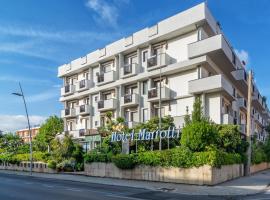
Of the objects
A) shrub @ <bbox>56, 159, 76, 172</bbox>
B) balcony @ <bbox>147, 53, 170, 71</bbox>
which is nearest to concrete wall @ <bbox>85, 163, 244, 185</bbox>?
shrub @ <bbox>56, 159, 76, 172</bbox>

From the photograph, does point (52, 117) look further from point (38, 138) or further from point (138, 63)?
point (138, 63)

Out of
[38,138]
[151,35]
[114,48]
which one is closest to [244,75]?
[151,35]

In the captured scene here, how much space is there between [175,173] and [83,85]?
84.4ft

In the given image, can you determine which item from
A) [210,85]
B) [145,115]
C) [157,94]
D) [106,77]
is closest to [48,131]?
[106,77]

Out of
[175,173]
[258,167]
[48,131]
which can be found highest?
[48,131]

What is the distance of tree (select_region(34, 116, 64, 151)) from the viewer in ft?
180

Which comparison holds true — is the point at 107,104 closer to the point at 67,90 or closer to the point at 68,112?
the point at 68,112

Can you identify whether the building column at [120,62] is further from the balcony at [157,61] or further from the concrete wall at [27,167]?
the concrete wall at [27,167]

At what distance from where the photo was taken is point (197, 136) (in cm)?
2327

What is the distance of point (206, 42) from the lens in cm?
3116

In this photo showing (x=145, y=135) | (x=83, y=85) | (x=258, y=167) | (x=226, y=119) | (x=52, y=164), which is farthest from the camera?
(x=83, y=85)

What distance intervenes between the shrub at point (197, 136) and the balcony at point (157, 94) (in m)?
10.9

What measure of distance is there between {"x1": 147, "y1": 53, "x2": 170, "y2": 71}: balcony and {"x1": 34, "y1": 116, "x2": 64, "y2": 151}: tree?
24.8 metres

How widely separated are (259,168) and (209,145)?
19.0 m
